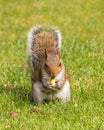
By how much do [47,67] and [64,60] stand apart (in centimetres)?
251

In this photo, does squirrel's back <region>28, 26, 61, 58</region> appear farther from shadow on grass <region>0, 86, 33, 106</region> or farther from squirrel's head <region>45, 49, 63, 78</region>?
shadow on grass <region>0, 86, 33, 106</region>

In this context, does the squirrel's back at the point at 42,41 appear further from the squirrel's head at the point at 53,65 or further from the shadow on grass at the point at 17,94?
the shadow on grass at the point at 17,94

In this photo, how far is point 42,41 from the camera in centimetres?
651

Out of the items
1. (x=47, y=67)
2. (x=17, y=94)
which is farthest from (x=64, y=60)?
(x=47, y=67)

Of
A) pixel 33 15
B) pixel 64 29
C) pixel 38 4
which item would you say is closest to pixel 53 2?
pixel 38 4

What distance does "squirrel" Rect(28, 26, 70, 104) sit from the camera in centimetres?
580

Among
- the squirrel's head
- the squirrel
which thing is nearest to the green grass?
the squirrel

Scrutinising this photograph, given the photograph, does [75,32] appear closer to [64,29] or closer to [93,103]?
[64,29]

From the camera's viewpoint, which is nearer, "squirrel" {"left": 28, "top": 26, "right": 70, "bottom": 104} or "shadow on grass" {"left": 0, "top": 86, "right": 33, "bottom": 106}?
"squirrel" {"left": 28, "top": 26, "right": 70, "bottom": 104}

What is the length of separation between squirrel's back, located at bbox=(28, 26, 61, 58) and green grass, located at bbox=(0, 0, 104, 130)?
21.6 inches

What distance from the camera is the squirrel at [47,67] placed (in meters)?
5.80

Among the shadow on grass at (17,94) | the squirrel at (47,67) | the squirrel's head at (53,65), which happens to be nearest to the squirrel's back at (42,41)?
the squirrel at (47,67)

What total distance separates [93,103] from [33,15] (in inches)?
236

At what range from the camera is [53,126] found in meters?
5.63
